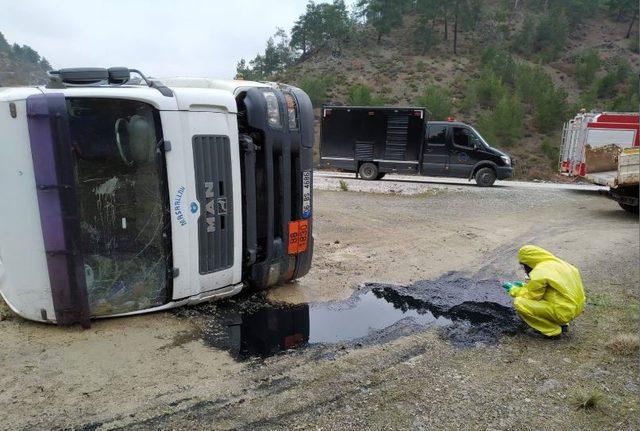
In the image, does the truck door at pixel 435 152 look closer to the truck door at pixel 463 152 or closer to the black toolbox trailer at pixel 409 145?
the black toolbox trailer at pixel 409 145

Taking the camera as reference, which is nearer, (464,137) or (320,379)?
(320,379)

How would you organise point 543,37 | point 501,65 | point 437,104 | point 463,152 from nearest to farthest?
point 463,152, point 437,104, point 501,65, point 543,37

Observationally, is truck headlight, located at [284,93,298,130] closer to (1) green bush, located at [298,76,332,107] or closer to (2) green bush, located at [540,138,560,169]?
(2) green bush, located at [540,138,560,169]

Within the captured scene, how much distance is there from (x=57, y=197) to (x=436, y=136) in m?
14.4

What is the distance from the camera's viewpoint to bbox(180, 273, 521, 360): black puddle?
430 cm

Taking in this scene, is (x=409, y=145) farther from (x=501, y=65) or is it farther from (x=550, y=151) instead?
(x=501, y=65)

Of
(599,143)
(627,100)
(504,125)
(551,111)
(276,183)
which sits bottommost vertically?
(504,125)

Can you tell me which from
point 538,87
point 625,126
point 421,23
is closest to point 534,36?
point 421,23

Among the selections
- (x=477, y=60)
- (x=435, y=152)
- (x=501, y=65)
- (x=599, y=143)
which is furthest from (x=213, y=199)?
(x=477, y=60)

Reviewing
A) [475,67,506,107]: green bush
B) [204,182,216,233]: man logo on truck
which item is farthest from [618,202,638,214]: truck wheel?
[475,67,506,107]: green bush

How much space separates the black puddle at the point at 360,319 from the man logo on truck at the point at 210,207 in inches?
33.9

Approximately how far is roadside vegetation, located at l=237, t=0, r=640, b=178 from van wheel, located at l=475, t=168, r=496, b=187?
19.1 meters

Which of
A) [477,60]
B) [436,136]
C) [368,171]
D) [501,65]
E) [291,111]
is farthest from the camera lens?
[477,60]

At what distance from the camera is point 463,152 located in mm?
16500
